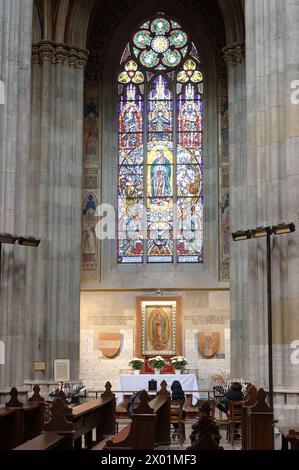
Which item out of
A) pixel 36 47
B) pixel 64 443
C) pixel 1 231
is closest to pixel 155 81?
pixel 36 47

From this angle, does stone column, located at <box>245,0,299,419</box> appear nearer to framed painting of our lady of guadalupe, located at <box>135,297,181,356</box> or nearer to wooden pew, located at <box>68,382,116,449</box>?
wooden pew, located at <box>68,382,116,449</box>

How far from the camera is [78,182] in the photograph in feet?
84.4

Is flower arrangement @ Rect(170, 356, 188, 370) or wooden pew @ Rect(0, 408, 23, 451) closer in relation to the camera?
wooden pew @ Rect(0, 408, 23, 451)

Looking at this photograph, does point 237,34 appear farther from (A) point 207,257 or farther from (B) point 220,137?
(A) point 207,257

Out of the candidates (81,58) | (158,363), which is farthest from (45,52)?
(158,363)

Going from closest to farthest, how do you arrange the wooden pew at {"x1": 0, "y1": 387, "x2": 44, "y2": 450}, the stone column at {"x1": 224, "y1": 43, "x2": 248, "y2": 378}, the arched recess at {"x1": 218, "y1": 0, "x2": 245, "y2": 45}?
the wooden pew at {"x1": 0, "y1": 387, "x2": 44, "y2": 450} < the stone column at {"x1": 224, "y1": 43, "x2": 248, "y2": 378} < the arched recess at {"x1": 218, "y1": 0, "x2": 245, "y2": 45}

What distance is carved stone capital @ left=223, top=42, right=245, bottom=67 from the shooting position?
85.9 ft

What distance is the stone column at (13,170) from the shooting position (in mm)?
17500

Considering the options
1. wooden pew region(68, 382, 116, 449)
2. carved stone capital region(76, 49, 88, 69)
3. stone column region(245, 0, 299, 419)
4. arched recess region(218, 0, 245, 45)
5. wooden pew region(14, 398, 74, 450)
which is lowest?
wooden pew region(68, 382, 116, 449)

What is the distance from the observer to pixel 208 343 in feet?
89.8

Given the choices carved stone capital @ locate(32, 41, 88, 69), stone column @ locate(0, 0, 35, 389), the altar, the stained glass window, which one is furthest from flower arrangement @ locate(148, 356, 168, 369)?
carved stone capital @ locate(32, 41, 88, 69)

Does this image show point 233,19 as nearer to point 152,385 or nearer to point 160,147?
point 160,147

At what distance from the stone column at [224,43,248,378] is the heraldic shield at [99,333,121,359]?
14.7 ft

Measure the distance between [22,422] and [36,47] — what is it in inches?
627
